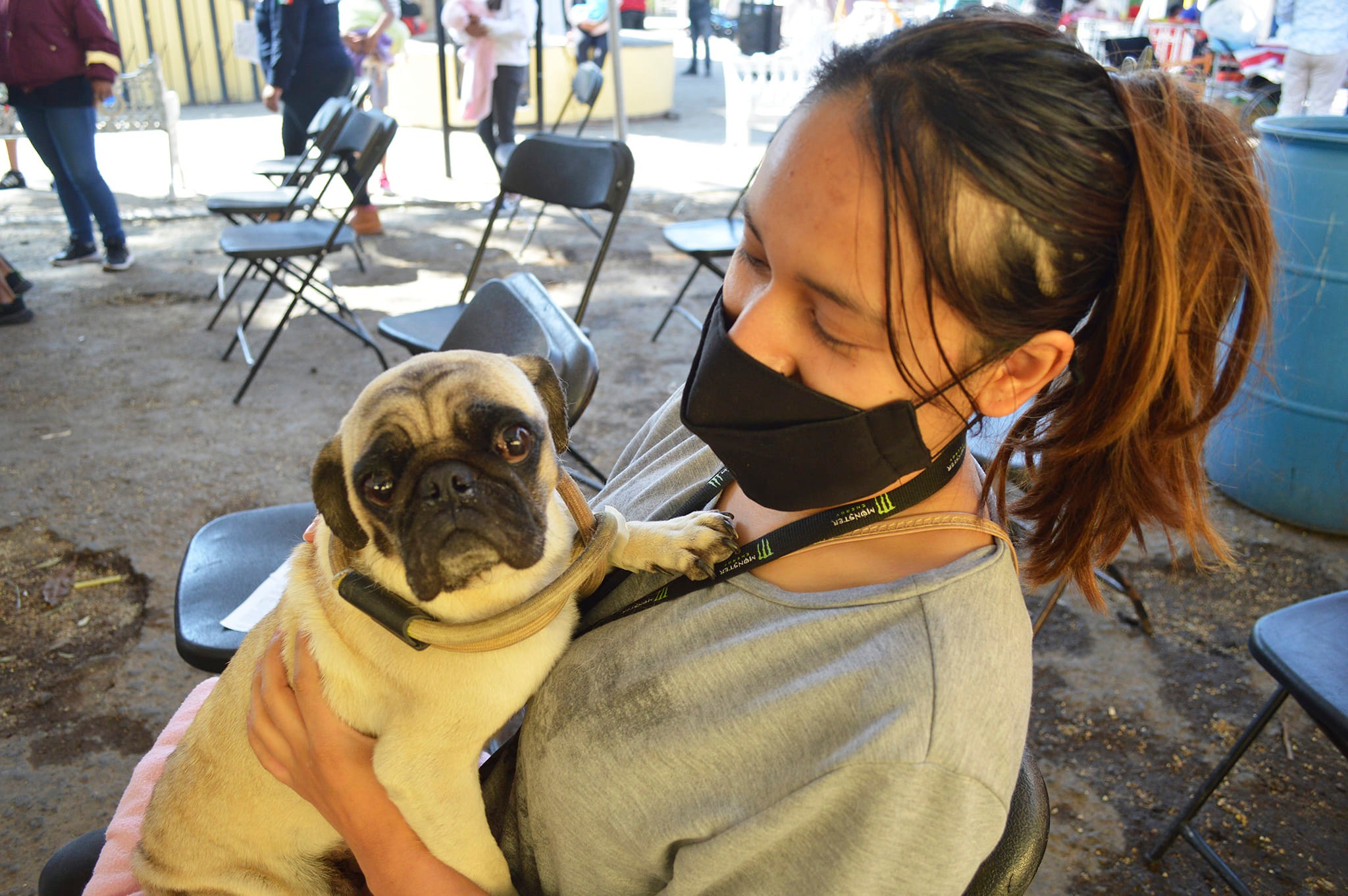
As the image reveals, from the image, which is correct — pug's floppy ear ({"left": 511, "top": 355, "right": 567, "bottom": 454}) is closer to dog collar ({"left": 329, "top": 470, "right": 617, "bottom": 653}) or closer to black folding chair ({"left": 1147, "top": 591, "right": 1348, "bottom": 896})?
dog collar ({"left": 329, "top": 470, "right": 617, "bottom": 653})

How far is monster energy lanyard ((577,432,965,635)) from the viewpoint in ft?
4.04

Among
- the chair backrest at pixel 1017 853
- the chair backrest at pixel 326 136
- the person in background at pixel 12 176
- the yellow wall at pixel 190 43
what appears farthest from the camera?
the yellow wall at pixel 190 43

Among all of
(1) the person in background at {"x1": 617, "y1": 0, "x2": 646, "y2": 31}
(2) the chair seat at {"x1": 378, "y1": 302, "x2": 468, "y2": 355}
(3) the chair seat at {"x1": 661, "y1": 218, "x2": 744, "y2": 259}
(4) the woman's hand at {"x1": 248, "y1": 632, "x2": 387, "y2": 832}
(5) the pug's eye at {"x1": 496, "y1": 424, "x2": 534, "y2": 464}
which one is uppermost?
(1) the person in background at {"x1": 617, "y1": 0, "x2": 646, "y2": 31}

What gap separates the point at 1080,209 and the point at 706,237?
4.69m

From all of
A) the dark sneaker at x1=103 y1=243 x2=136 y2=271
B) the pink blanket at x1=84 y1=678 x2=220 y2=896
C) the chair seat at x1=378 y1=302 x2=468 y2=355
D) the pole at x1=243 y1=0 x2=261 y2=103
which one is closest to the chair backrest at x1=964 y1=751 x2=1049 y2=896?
the pink blanket at x1=84 y1=678 x2=220 y2=896

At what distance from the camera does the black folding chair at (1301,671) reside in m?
1.95

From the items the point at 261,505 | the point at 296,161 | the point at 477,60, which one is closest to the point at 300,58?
the point at 296,161

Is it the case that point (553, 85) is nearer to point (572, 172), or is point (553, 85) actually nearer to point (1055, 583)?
point (572, 172)

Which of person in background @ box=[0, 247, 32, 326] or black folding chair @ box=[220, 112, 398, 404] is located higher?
black folding chair @ box=[220, 112, 398, 404]

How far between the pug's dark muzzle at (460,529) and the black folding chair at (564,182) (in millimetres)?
2807

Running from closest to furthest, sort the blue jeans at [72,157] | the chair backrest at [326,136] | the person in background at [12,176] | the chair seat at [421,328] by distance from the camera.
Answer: the chair seat at [421,328] < the chair backrest at [326,136] < the blue jeans at [72,157] < the person in background at [12,176]

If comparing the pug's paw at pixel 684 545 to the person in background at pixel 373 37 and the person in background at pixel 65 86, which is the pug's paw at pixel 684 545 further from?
the person in background at pixel 373 37

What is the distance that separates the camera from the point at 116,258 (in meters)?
7.23

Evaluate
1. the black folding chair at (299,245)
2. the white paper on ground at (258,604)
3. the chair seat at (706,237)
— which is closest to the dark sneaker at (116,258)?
the black folding chair at (299,245)
